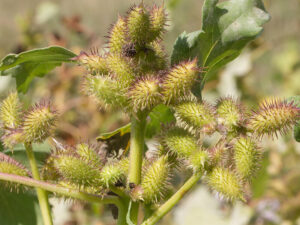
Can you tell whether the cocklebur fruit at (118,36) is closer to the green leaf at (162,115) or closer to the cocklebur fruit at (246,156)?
the green leaf at (162,115)

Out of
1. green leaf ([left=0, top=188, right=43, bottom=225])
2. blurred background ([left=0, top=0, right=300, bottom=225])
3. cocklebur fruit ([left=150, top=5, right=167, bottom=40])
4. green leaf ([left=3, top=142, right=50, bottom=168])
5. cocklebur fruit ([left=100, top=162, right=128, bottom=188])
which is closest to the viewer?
cocklebur fruit ([left=100, top=162, right=128, bottom=188])

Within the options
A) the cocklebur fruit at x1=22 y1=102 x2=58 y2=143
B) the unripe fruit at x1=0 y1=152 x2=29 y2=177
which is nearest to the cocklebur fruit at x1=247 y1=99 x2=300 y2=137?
the cocklebur fruit at x1=22 y1=102 x2=58 y2=143

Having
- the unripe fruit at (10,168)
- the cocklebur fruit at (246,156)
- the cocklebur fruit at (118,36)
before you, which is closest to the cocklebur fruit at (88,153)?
the unripe fruit at (10,168)

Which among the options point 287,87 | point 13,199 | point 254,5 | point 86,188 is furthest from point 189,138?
point 287,87

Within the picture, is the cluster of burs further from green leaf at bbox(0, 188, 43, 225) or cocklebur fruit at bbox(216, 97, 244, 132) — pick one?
green leaf at bbox(0, 188, 43, 225)

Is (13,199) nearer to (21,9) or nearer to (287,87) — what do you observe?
(287,87)

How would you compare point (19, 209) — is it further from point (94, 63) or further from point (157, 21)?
point (157, 21)

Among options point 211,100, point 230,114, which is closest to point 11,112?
point 230,114
